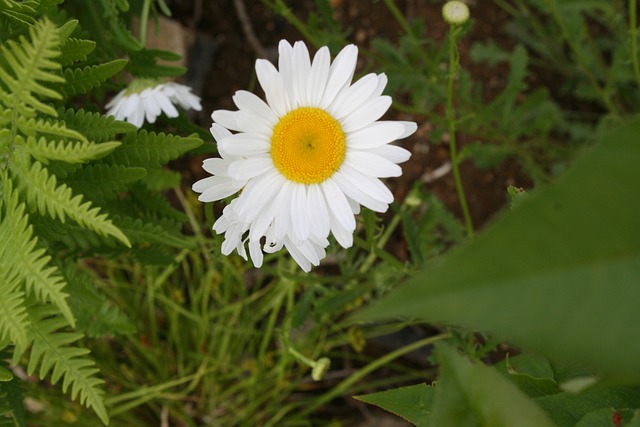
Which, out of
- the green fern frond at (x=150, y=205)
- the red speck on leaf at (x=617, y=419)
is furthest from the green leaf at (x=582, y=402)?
the green fern frond at (x=150, y=205)

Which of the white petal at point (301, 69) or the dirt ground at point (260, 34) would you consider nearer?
the white petal at point (301, 69)

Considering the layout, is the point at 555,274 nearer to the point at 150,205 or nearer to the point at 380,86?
the point at 380,86

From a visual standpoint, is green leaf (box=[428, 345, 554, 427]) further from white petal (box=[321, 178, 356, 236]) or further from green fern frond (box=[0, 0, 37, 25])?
green fern frond (box=[0, 0, 37, 25])

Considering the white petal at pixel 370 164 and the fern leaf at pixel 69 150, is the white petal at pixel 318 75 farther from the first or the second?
the fern leaf at pixel 69 150

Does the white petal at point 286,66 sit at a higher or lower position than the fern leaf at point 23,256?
higher

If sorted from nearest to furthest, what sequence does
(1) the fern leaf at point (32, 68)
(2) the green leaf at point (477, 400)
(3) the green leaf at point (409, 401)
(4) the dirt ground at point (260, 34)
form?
(2) the green leaf at point (477, 400)
(1) the fern leaf at point (32, 68)
(3) the green leaf at point (409, 401)
(4) the dirt ground at point (260, 34)

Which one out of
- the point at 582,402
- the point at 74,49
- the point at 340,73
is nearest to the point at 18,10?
the point at 74,49

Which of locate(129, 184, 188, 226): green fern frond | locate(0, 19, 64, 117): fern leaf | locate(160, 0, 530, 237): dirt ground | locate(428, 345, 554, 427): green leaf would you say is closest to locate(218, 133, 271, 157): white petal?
→ locate(0, 19, 64, 117): fern leaf
